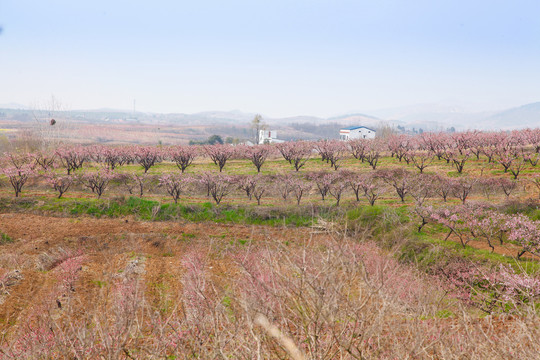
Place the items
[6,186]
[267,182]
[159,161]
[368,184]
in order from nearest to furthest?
[368,184] → [6,186] → [267,182] → [159,161]

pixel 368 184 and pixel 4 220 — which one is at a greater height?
pixel 368 184

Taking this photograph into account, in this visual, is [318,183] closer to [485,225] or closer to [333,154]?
[485,225]

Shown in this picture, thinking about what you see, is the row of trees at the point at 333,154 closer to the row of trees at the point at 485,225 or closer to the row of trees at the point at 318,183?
the row of trees at the point at 318,183

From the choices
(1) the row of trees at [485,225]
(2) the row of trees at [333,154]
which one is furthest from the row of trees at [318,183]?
(2) the row of trees at [333,154]

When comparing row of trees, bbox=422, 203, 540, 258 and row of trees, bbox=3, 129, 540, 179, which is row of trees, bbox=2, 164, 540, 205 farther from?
row of trees, bbox=3, 129, 540, 179

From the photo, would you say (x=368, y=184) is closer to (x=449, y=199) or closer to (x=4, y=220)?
(x=449, y=199)

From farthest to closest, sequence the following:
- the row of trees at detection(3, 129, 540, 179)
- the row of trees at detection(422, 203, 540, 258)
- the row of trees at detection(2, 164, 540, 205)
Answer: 1. the row of trees at detection(3, 129, 540, 179)
2. the row of trees at detection(2, 164, 540, 205)
3. the row of trees at detection(422, 203, 540, 258)

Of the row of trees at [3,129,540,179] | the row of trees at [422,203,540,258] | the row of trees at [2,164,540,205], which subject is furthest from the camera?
the row of trees at [3,129,540,179]

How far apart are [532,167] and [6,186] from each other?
42.9 m

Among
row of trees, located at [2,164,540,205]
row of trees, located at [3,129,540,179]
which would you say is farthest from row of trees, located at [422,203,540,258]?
row of trees, located at [3,129,540,179]

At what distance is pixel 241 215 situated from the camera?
71.5 ft

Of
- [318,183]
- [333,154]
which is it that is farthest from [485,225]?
[333,154]

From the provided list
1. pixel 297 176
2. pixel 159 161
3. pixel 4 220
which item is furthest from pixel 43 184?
pixel 297 176

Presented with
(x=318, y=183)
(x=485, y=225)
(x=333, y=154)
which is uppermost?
(x=333, y=154)
